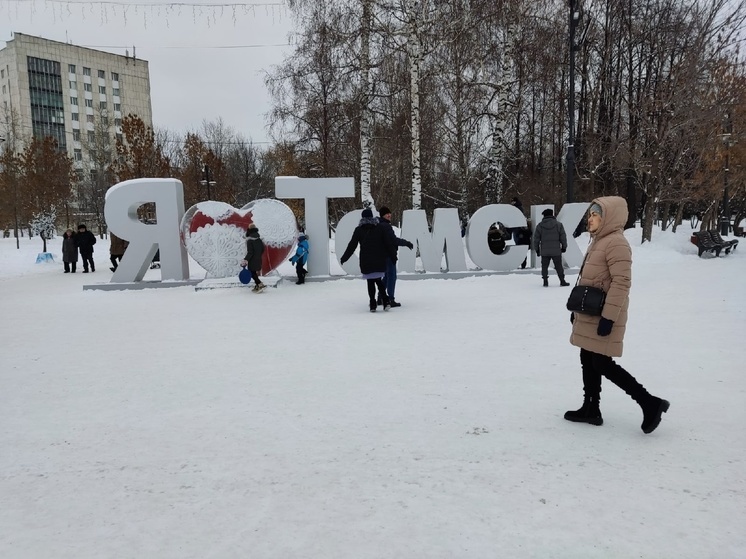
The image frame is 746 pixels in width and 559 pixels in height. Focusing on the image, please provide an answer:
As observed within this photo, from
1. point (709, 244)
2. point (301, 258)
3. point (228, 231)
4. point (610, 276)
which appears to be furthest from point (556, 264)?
point (709, 244)

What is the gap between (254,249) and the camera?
35.7 ft

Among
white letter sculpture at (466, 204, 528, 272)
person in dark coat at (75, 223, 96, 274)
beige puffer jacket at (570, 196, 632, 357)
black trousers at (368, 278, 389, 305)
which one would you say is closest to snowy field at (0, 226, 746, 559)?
beige puffer jacket at (570, 196, 632, 357)

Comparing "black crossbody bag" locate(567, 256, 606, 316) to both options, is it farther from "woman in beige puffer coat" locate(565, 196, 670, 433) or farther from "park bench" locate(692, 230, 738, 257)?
"park bench" locate(692, 230, 738, 257)

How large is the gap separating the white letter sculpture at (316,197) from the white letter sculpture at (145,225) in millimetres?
2500

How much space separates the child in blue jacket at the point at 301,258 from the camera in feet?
39.5

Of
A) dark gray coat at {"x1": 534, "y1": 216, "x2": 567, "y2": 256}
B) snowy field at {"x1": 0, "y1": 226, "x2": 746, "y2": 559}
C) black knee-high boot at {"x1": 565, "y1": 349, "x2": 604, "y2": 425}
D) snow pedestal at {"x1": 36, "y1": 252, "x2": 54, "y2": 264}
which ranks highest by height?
dark gray coat at {"x1": 534, "y1": 216, "x2": 567, "y2": 256}

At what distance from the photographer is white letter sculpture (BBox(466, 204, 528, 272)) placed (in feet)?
41.4

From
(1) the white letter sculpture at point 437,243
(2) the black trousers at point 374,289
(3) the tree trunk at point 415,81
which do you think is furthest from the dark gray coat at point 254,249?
(3) the tree trunk at point 415,81

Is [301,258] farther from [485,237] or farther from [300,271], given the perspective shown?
[485,237]

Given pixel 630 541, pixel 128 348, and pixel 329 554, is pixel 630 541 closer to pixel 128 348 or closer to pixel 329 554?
pixel 329 554

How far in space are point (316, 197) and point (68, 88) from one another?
77569mm

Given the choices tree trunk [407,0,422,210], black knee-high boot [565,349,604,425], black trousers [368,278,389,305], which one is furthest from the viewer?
tree trunk [407,0,422,210]

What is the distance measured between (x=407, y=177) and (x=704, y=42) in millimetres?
12982

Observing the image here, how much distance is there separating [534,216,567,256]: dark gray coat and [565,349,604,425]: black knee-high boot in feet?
24.2
